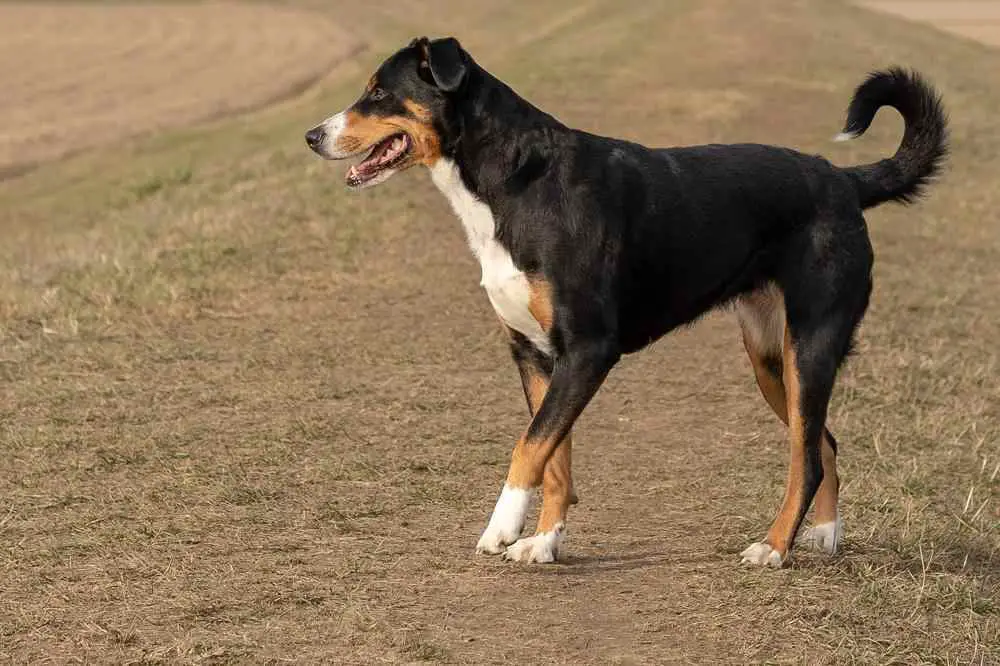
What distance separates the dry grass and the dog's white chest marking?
1531 centimetres

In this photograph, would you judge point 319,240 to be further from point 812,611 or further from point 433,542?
point 812,611

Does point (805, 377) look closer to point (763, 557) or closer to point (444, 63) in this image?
point (763, 557)

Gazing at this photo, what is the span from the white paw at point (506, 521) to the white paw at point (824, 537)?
1.10m

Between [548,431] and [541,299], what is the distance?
458 mm

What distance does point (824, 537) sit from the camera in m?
5.87

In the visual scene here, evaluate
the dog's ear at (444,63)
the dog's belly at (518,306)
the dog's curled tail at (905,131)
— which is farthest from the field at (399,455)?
the dog's ear at (444,63)

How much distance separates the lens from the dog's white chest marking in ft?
18.0

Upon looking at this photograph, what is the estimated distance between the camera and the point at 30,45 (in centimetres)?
3262

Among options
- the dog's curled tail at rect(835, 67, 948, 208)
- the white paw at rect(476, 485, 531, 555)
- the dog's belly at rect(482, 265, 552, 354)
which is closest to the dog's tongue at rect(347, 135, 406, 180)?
the dog's belly at rect(482, 265, 552, 354)

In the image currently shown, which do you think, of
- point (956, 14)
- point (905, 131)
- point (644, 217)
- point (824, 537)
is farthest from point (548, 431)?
point (956, 14)

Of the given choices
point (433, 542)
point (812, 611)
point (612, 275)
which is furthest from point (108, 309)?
point (812, 611)

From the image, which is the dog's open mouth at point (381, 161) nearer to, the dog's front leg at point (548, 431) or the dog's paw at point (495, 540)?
the dog's front leg at point (548, 431)

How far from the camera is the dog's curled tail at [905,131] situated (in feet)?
20.4

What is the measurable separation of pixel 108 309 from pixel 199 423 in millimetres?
2447
